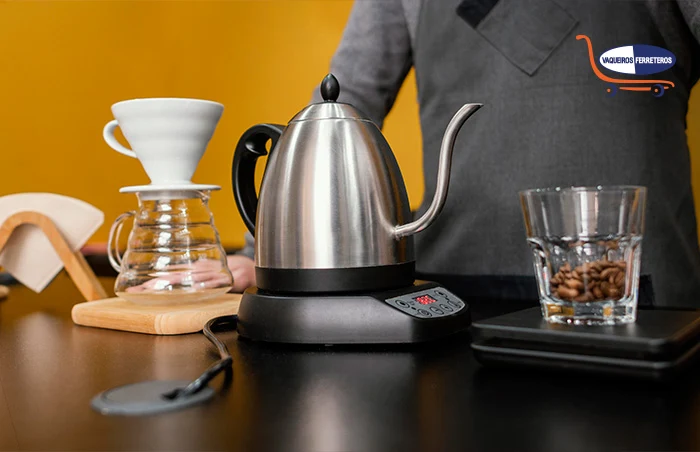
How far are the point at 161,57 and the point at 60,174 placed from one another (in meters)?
0.68

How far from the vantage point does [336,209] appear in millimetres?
691

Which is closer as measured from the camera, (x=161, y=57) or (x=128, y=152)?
(x=128, y=152)

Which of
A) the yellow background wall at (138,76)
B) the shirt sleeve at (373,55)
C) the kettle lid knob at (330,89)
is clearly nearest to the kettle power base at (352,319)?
the kettle lid knob at (330,89)

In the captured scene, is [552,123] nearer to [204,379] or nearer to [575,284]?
[575,284]

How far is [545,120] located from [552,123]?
0.01 meters

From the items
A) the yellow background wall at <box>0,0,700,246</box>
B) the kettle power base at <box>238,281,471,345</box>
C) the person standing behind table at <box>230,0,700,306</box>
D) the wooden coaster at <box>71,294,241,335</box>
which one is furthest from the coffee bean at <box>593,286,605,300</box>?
the yellow background wall at <box>0,0,700,246</box>

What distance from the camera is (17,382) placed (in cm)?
59

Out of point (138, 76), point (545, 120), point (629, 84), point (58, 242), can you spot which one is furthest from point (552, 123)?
point (138, 76)

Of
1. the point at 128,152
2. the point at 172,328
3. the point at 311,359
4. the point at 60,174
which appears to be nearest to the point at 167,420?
the point at 311,359

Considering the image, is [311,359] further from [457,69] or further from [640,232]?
[457,69]

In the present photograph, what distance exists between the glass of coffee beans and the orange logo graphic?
2.22 ft

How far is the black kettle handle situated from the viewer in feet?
2.69

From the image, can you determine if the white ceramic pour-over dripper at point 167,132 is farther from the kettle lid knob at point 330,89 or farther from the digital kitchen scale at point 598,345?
the digital kitchen scale at point 598,345

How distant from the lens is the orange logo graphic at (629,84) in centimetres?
122
